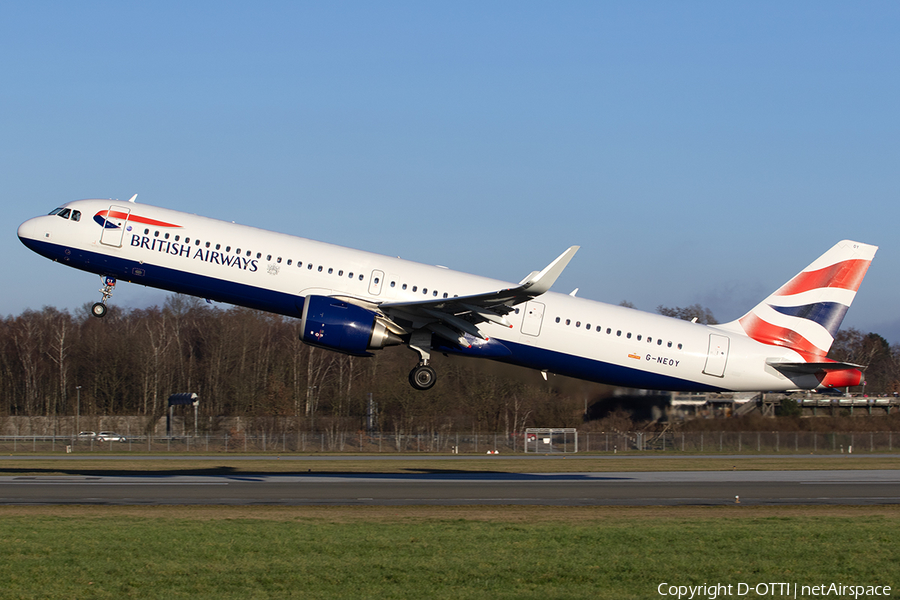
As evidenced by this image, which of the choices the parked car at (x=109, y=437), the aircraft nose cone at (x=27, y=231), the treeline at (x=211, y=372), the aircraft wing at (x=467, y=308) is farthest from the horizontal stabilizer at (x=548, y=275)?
the parked car at (x=109, y=437)

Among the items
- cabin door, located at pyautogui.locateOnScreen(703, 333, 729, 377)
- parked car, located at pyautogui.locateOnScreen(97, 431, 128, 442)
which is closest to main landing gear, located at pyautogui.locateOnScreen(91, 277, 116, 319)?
cabin door, located at pyautogui.locateOnScreen(703, 333, 729, 377)

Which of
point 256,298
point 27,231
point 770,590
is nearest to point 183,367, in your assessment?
point 27,231

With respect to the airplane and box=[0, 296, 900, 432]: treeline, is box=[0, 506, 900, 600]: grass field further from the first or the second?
box=[0, 296, 900, 432]: treeline

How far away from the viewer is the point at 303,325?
96.8ft

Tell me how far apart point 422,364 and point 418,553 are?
14.8m

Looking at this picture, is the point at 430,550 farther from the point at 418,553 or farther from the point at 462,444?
the point at 462,444

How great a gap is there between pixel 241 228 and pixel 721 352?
1908 cm

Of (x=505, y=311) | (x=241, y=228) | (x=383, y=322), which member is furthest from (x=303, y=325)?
(x=505, y=311)

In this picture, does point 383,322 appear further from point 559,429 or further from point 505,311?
point 559,429

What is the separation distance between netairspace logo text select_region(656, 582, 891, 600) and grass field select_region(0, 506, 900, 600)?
285mm

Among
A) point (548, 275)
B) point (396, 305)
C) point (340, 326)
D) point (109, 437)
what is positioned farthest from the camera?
point (109, 437)

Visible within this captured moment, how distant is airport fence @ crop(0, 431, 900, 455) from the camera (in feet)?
178

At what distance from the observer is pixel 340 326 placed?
29.7 m

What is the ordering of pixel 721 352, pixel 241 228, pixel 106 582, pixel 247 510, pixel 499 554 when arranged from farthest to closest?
pixel 721 352
pixel 241 228
pixel 247 510
pixel 499 554
pixel 106 582
